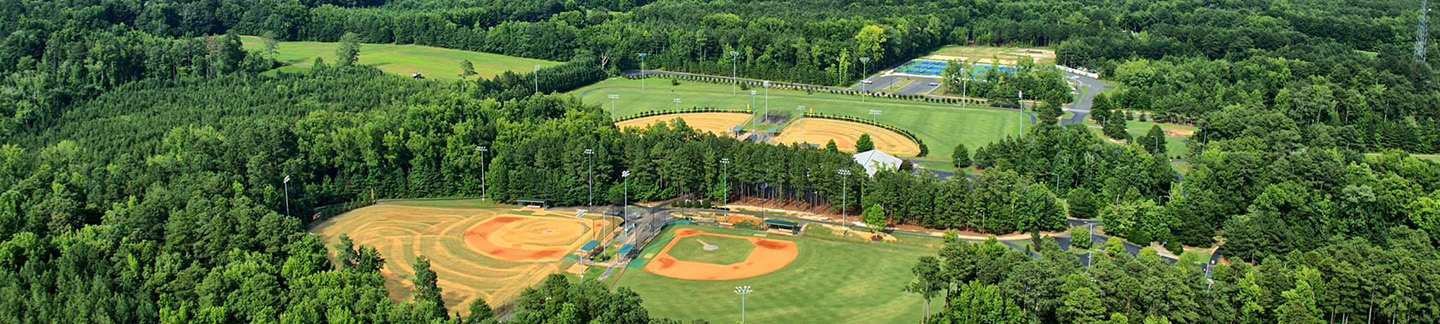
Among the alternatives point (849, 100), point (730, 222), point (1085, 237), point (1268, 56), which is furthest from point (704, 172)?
point (1268, 56)

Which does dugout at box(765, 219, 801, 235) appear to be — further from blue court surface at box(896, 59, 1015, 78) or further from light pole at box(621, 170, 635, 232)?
blue court surface at box(896, 59, 1015, 78)

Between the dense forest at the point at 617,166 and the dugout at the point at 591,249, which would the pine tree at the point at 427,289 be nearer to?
the dense forest at the point at 617,166

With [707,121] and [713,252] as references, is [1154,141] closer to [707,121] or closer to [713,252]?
[707,121]

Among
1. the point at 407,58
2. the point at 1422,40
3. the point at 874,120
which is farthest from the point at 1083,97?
the point at 407,58

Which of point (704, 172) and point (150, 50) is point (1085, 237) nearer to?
point (704, 172)

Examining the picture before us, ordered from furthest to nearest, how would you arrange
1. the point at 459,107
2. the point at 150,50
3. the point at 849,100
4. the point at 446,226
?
the point at 849,100
the point at 150,50
the point at 459,107
the point at 446,226
